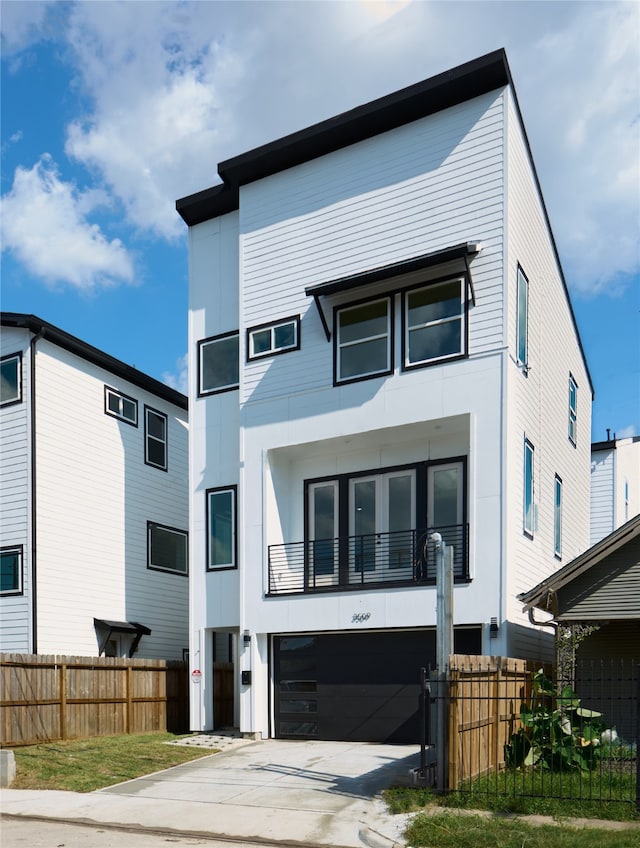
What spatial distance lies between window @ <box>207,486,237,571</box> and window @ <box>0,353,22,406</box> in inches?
222

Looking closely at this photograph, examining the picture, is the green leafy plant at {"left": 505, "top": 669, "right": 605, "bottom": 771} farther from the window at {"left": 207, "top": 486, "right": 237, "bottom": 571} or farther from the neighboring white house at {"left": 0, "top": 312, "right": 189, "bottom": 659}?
the neighboring white house at {"left": 0, "top": 312, "right": 189, "bottom": 659}

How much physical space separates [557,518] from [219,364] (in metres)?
8.69

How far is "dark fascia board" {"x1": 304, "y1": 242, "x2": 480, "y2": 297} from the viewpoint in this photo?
1726cm

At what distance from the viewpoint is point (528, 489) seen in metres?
18.2

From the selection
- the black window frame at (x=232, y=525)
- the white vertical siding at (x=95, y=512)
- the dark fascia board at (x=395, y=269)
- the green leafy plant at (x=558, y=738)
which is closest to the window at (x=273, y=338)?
the dark fascia board at (x=395, y=269)

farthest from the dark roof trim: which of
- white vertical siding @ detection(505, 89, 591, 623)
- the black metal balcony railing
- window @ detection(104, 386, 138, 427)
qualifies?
A: the black metal balcony railing

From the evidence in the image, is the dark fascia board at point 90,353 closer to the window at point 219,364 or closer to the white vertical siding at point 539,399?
the window at point 219,364

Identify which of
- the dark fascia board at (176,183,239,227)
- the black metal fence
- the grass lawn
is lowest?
the grass lawn

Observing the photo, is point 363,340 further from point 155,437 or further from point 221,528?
point 155,437

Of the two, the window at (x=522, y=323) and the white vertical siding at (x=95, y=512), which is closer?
the window at (x=522, y=323)

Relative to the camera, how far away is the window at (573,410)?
23920 mm

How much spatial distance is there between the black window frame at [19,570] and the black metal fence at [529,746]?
479 inches

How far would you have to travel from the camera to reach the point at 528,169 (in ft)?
64.7

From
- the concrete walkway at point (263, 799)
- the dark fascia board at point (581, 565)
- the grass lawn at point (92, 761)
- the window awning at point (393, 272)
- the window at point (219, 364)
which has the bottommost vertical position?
the grass lawn at point (92, 761)
